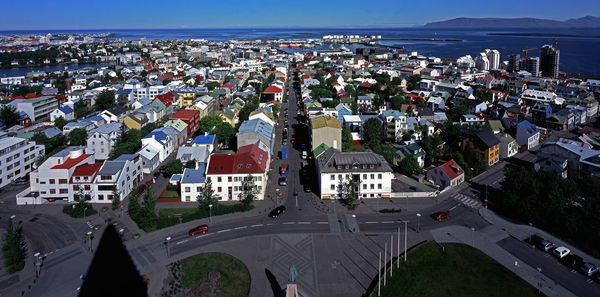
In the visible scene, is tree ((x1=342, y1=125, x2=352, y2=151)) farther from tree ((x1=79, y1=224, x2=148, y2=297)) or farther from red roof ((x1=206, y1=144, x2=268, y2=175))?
tree ((x1=79, y1=224, x2=148, y2=297))

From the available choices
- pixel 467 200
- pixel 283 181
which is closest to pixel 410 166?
pixel 467 200

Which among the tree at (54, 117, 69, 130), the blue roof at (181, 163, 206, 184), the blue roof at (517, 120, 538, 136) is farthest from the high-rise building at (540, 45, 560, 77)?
the tree at (54, 117, 69, 130)

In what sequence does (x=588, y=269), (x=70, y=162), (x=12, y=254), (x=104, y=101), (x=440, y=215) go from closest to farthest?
(x=588, y=269)
(x=12, y=254)
(x=440, y=215)
(x=70, y=162)
(x=104, y=101)

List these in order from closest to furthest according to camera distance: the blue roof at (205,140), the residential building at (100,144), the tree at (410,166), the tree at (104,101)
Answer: the tree at (410,166) → the blue roof at (205,140) → the residential building at (100,144) → the tree at (104,101)

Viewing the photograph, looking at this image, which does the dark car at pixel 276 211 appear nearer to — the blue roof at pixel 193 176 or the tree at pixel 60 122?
the blue roof at pixel 193 176

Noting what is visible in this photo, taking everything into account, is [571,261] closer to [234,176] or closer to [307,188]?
[307,188]

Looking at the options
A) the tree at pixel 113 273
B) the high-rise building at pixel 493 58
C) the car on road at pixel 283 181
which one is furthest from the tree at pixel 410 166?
the high-rise building at pixel 493 58
